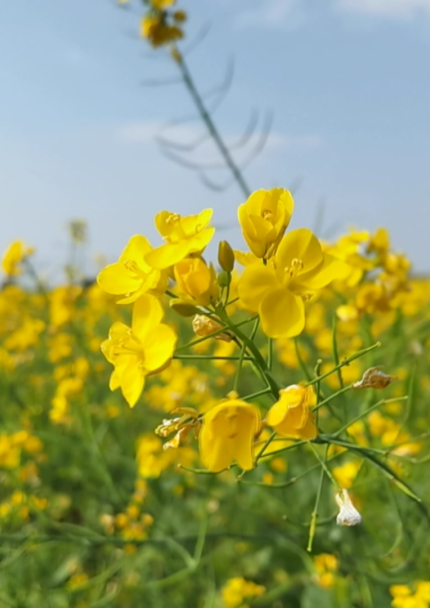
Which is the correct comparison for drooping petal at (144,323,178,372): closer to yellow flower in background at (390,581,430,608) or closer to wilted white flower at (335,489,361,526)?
wilted white flower at (335,489,361,526)

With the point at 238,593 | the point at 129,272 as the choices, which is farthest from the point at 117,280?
the point at 238,593

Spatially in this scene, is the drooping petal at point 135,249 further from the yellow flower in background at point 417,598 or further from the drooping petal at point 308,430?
the yellow flower in background at point 417,598

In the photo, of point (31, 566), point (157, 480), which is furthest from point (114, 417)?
point (31, 566)

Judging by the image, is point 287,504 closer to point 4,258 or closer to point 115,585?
point 115,585

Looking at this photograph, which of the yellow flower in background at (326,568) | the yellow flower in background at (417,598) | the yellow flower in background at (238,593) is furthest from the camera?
the yellow flower in background at (238,593)

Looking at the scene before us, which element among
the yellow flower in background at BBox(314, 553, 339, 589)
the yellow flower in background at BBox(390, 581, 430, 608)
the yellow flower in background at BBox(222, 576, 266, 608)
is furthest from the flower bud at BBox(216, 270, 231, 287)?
the yellow flower in background at BBox(222, 576, 266, 608)

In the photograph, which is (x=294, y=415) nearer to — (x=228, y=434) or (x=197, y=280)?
(x=228, y=434)

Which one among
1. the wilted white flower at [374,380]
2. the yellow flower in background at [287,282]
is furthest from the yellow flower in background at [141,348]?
the wilted white flower at [374,380]
